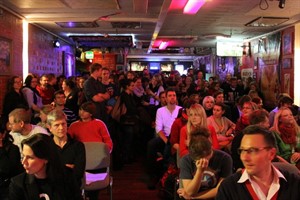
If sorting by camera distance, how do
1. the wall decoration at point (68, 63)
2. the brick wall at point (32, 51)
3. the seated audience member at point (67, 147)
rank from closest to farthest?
the seated audience member at point (67, 147) → the brick wall at point (32, 51) → the wall decoration at point (68, 63)

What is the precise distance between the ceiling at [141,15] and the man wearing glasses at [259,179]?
4.87m

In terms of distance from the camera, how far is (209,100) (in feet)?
20.2

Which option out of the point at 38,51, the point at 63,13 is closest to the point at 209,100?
the point at 63,13

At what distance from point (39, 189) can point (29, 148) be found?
0.84ft

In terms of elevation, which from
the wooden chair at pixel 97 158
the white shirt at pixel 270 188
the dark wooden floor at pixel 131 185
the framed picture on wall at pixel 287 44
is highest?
the framed picture on wall at pixel 287 44

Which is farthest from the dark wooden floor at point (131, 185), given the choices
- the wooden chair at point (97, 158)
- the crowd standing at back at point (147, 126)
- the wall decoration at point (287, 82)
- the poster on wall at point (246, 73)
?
the poster on wall at point (246, 73)

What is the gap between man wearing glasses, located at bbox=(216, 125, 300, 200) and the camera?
1966 millimetres

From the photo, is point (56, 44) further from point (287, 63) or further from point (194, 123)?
point (194, 123)

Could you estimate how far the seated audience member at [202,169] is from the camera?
290cm

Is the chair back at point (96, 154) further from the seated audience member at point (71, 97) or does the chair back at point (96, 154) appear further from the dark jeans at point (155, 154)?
the seated audience member at point (71, 97)

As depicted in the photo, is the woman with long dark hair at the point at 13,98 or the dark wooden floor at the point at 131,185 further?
the woman with long dark hair at the point at 13,98

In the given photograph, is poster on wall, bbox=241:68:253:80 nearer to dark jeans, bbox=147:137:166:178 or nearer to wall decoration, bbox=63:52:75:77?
wall decoration, bbox=63:52:75:77

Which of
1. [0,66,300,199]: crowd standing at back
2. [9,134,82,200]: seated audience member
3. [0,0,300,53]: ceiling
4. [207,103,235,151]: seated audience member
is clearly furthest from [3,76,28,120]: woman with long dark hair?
[9,134,82,200]: seated audience member

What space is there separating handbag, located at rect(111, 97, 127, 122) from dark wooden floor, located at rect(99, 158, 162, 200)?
38.1 inches
